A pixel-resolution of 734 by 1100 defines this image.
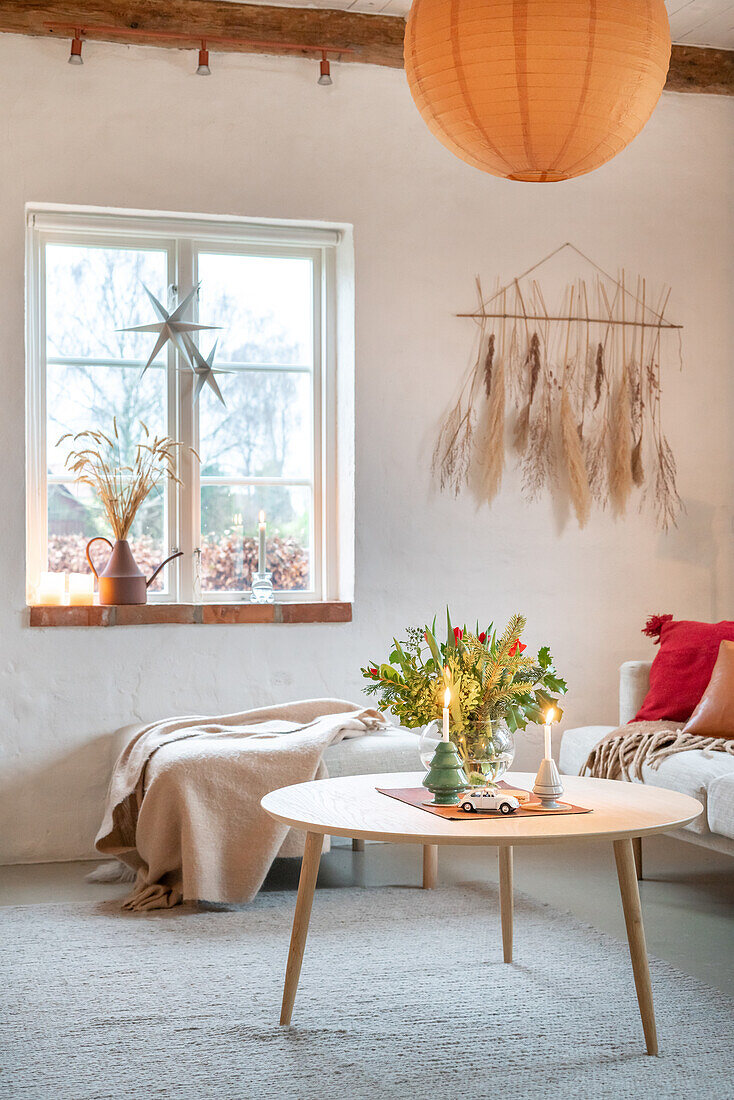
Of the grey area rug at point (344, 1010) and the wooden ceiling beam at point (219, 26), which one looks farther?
the wooden ceiling beam at point (219, 26)

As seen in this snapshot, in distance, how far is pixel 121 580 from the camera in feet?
13.6

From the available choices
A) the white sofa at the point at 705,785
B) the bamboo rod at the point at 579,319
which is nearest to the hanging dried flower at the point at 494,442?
the bamboo rod at the point at 579,319

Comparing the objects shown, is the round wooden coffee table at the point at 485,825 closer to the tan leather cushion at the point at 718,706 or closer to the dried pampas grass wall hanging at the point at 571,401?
the tan leather cushion at the point at 718,706

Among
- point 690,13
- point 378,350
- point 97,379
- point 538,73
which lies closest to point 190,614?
point 97,379

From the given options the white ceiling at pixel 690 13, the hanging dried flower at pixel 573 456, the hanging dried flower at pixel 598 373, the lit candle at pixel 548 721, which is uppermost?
the white ceiling at pixel 690 13

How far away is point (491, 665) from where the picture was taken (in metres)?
2.51

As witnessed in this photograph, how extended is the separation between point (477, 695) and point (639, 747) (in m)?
1.40

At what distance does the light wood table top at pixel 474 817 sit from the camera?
83.7 inches

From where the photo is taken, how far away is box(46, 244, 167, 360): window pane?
14.3 ft

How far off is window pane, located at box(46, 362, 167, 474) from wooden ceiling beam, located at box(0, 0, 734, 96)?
117cm

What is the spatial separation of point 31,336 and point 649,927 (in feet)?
9.57

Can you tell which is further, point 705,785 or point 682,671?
point 682,671

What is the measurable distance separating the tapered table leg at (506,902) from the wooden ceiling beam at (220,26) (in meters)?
3.03

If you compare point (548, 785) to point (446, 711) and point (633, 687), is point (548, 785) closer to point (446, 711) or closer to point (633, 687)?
point (446, 711)
